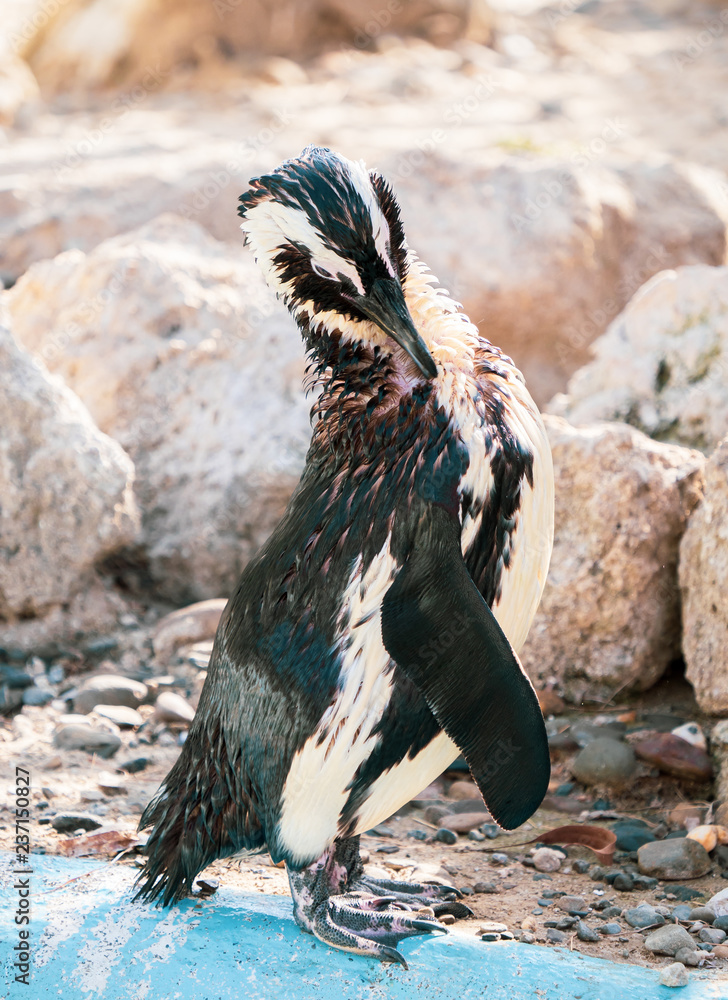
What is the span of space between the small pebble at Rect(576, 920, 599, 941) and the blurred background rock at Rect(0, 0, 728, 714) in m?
1.08

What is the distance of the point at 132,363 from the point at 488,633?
374 cm

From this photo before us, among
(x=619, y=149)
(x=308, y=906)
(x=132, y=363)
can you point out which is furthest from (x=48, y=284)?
(x=619, y=149)

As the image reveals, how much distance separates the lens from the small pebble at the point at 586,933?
262 cm

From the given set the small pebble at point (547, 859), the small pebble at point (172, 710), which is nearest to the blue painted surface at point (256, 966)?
the small pebble at point (547, 859)

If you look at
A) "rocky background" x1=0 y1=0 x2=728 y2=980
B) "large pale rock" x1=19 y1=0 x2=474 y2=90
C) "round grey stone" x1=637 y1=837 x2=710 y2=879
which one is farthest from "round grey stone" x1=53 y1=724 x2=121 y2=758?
"large pale rock" x1=19 y1=0 x2=474 y2=90

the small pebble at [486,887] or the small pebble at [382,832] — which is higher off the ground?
the small pebble at [486,887]

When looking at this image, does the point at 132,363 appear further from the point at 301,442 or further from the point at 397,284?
the point at 397,284

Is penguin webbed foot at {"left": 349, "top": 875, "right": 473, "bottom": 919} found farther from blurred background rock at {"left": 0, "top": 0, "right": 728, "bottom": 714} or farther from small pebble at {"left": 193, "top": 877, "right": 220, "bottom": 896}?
blurred background rock at {"left": 0, "top": 0, "right": 728, "bottom": 714}

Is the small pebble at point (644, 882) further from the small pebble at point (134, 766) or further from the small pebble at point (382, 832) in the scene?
the small pebble at point (134, 766)

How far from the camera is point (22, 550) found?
463 cm

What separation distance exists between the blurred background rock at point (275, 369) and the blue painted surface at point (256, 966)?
4.61ft

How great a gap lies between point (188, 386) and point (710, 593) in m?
2.98

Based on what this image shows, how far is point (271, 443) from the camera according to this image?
5082mm

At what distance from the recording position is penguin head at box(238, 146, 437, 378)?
6.82ft
